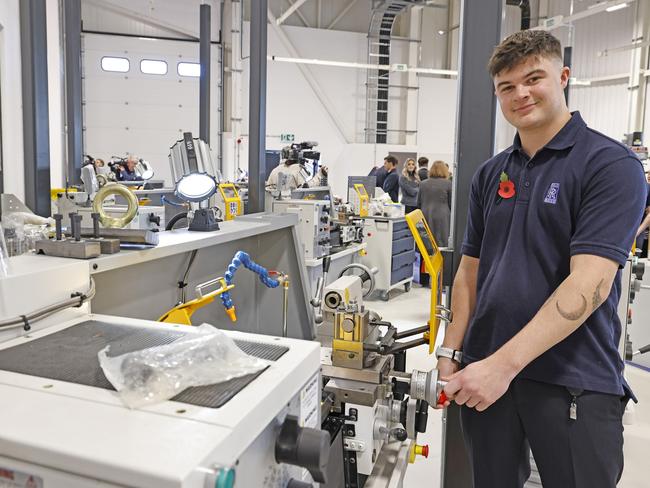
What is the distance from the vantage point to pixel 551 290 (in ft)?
4.06

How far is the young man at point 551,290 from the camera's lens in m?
1.14

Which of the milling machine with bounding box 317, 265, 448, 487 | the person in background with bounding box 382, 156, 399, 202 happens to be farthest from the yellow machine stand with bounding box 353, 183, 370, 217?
the milling machine with bounding box 317, 265, 448, 487

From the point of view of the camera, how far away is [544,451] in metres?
1.26

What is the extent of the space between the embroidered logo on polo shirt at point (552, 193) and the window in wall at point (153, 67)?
32.0 ft

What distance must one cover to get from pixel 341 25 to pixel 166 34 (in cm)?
350

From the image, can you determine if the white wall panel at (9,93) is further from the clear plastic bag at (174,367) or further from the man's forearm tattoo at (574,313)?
the man's forearm tattoo at (574,313)

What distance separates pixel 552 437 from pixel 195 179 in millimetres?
1518

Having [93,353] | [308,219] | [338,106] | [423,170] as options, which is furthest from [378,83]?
[93,353]

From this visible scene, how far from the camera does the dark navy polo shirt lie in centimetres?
113

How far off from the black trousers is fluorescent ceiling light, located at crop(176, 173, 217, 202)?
4.14ft

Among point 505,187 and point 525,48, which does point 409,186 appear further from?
point 525,48

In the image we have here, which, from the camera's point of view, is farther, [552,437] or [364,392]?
[364,392]

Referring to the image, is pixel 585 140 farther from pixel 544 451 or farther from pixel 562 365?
pixel 544 451

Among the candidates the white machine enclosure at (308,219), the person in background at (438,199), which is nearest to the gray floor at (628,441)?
the white machine enclosure at (308,219)
